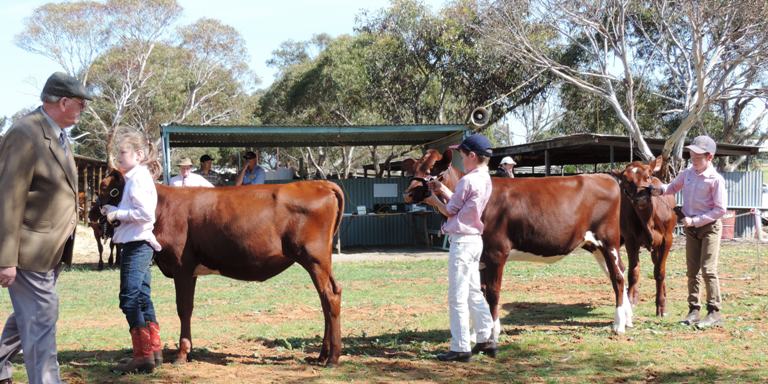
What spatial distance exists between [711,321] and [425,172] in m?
3.81

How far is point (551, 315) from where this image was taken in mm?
8883

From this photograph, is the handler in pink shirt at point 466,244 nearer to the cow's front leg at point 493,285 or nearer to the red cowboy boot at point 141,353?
the cow's front leg at point 493,285

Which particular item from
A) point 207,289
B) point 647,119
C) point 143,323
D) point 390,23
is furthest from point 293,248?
point 647,119

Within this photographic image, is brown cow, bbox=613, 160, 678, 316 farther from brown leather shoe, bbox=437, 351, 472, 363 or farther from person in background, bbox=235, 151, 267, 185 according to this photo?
person in background, bbox=235, 151, 267, 185

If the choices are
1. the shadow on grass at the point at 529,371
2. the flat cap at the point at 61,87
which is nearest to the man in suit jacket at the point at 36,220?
the flat cap at the point at 61,87

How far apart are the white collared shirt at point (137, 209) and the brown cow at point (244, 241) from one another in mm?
417

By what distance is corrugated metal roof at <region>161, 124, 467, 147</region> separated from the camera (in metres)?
17.1

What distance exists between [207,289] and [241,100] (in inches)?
1400

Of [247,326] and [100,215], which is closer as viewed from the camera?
[100,215]

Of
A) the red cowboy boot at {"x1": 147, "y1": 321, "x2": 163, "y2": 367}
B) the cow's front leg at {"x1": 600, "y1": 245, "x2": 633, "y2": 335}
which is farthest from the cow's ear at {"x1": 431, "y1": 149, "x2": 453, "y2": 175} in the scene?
the red cowboy boot at {"x1": 147, "y1": 321, "x2": 163, "y2": 367}

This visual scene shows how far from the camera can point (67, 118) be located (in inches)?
185

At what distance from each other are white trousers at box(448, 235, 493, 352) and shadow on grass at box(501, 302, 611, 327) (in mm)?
2127

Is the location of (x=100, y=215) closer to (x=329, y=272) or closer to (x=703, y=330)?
(x=329, y=272)

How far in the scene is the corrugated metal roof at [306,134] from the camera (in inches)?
675
